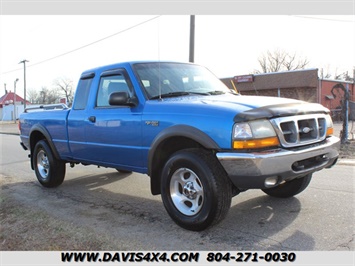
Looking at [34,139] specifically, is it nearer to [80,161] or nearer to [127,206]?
[80,161]

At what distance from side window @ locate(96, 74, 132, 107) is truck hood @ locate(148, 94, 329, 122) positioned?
2.62 ft

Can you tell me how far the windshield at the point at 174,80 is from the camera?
4.60 m

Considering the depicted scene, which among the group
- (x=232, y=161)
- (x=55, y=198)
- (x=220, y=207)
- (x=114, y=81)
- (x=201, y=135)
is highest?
(x=114, y=81)

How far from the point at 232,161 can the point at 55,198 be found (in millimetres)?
3568

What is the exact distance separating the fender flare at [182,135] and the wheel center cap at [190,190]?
53 cm

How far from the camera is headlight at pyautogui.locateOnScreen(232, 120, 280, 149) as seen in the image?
135 inches

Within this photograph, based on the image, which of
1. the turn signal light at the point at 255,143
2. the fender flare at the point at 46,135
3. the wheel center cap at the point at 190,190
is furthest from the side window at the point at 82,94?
the turn signal light at the point at 255,143

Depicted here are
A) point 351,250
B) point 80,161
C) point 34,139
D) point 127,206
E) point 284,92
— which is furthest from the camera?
point 284,92

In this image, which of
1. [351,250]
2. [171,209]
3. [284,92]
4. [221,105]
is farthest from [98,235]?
[284,92]

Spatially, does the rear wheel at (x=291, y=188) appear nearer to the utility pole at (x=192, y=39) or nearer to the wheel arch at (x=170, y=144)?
the wheel arch at (x=170, y=144)

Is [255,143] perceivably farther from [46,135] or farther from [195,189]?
[46,135]

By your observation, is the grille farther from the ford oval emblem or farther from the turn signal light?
the turn signal light

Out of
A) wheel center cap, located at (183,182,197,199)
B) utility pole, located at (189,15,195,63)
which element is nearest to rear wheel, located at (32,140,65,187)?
wheel center cap, located at (183,182,197,199)

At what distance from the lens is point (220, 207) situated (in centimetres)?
360
